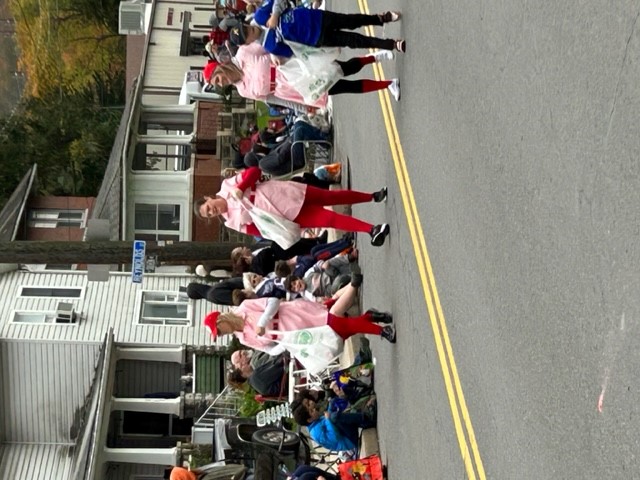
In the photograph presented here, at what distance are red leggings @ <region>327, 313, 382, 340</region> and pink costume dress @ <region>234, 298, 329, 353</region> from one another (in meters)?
0.13

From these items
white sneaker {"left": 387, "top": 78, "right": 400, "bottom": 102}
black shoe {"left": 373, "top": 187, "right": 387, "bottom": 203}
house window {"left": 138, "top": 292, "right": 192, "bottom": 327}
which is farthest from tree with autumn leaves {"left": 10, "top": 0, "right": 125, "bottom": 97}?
black shoe {"left": 373, "top": 187, "right": 387, "bottom": 203}

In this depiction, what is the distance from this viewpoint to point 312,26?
37.2 feet

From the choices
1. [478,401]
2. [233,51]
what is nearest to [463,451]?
[478,401]

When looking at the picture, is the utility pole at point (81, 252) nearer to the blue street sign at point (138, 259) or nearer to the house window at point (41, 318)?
the blue street sign at point (138, 259)

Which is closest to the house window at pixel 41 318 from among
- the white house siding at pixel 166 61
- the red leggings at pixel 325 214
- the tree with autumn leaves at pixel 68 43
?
the red leggings at pixel 325 214

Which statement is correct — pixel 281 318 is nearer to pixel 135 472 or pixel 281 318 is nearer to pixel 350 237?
pixel 350 237

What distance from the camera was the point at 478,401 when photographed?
8.22 metres

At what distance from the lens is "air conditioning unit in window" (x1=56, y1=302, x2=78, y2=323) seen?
1052 inches

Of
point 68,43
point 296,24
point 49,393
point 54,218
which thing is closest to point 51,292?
point 49,393

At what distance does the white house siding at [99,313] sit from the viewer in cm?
2659

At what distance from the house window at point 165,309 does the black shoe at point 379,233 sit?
54.9 ft

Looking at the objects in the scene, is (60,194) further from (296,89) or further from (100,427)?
(296,89)

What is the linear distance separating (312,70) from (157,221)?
20.6 metres

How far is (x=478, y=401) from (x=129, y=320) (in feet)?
68.0
